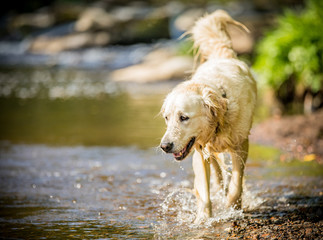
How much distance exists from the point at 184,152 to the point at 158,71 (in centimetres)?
1537

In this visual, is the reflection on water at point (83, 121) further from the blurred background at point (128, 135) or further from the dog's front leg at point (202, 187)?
the dog's front leg at point (202, 187)

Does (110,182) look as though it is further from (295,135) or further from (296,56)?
(296,56)

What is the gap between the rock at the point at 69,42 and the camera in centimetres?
3039

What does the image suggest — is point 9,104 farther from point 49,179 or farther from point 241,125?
point 241,125

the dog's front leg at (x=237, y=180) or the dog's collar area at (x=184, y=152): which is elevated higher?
the dog's collar area at (x=184, y=152)

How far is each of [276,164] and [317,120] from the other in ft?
7.80

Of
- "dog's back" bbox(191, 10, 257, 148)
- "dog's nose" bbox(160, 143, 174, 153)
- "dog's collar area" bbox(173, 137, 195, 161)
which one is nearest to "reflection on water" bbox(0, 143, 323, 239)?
"dog's collar area" bbox(173, 137, 195, 161)

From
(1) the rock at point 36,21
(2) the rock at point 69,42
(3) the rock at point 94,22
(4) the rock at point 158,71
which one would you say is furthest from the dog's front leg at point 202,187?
(1) the rock at point 36,21

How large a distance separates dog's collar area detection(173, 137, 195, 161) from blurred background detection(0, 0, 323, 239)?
2.55ft

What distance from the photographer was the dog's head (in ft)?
14.6

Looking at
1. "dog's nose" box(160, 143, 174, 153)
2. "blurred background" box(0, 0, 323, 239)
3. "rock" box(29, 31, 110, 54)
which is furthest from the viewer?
"rock" box(29, 31, 110, 54)

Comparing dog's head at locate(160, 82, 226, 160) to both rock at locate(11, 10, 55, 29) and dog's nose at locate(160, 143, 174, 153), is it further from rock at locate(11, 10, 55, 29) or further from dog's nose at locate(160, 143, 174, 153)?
rock at locate(11, 10, 55, 29)

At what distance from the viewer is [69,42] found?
3080 cm

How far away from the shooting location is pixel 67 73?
78.9ft
